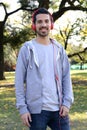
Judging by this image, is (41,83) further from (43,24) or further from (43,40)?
(43,24)

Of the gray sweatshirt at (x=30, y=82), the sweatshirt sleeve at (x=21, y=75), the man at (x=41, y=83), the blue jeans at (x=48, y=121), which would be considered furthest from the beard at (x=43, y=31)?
the blue jeans at (x=48, y=121)

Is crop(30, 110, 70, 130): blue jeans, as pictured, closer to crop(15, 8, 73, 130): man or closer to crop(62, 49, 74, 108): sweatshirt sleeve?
crop(15, 8, 73, 130): man

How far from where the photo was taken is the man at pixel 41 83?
4.01m

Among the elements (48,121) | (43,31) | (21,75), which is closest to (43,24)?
(43,31)

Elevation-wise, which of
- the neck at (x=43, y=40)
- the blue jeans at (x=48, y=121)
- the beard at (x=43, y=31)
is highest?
the beard at (x=43, y=31)

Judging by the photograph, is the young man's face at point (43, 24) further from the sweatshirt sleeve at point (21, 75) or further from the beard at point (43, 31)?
the sweatshirt sleeve at point (21, 75)

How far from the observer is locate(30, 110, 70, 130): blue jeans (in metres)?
4.01

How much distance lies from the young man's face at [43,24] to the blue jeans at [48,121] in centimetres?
84

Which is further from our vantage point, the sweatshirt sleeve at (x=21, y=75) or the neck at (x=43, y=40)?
the neck at (x=43, y=40)

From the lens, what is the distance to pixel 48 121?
4121 mm

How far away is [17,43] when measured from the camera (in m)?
30.7

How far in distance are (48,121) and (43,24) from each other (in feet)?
3.42

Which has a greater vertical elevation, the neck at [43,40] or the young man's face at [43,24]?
the young man's face at [43,24]

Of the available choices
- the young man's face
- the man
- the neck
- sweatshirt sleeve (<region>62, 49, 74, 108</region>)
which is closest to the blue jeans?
the man
